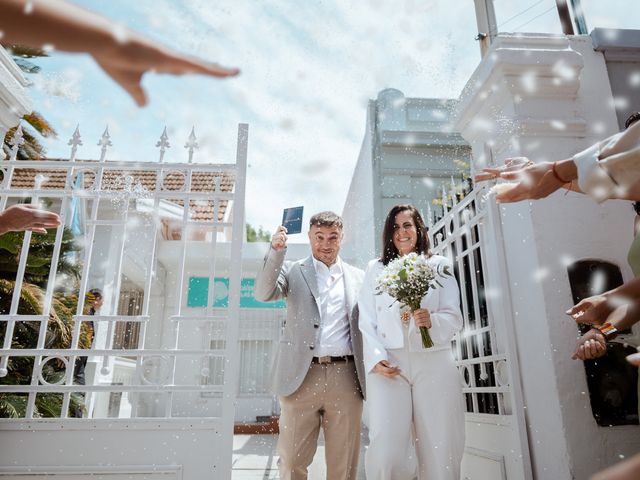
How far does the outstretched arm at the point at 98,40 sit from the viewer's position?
627 millimetres

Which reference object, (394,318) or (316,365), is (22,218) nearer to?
(316,365)

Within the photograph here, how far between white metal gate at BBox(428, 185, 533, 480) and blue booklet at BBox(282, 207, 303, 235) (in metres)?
1.36

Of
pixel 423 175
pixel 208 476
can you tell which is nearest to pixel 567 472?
pixel 208 476

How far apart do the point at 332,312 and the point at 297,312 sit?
0.26 meters

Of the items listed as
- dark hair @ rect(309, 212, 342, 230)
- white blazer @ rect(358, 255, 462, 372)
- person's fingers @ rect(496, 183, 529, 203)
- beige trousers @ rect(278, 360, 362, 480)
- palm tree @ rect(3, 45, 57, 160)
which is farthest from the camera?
palm tree @ rect(3, 45, 57, 160)

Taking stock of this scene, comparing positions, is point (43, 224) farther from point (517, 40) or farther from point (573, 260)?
point (517, 40)

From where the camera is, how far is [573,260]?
2957 millimetres

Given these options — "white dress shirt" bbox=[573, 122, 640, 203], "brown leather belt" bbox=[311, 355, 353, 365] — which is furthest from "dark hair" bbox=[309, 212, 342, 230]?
"white dress shirt" bbox=[573, 122, 640, 203]

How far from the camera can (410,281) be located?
2910 mm

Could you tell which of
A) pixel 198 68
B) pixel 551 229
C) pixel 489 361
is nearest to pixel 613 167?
pixel 198 68

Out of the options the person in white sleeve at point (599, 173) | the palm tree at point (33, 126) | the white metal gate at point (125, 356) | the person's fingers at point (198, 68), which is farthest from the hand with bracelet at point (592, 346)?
the palm tree at point (33, 126)

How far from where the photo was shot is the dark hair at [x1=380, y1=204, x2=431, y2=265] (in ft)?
11.3

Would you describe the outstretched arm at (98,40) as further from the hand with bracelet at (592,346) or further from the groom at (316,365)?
the groom at (316,365)

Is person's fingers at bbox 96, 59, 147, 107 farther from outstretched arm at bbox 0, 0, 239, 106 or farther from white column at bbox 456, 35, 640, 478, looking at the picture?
white column at bbox 456, 35, 640, 478
